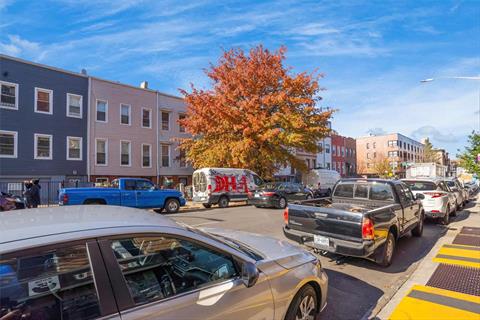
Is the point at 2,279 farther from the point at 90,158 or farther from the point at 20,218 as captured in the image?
the point at 90,158

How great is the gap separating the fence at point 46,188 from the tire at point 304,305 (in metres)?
18.5

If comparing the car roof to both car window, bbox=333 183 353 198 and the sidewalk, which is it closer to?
the sidewalk

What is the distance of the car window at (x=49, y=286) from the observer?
1.74m

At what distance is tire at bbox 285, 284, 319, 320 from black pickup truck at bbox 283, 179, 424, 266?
2.22 meters

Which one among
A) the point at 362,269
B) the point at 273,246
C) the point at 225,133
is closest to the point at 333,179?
the point at 225,133

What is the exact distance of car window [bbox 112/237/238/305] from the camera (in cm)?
229

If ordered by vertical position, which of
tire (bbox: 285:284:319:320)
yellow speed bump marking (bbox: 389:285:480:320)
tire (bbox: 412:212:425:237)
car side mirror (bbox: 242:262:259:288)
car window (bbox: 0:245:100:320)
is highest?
car window (bbox: 0:245:100:320)

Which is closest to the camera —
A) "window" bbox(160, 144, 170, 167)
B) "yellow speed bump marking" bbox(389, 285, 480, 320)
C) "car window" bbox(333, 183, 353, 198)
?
"yellow speed bump marking" bbox(389, 285, 480, 320)

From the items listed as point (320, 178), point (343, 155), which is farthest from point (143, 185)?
point (343, 155)

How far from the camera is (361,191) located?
24.8ft

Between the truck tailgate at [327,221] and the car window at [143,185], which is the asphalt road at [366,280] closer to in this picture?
the truck tailgate at [327,221]

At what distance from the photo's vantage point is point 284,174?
39.1m

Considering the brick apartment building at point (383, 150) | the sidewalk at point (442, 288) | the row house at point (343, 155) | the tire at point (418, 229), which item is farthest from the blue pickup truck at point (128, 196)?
the brick apartment building at point (383, 150)

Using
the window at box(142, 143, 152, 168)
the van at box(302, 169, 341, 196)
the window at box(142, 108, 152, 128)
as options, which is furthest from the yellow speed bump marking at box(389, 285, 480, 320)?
the van at box(302, 169, 341, 196)
